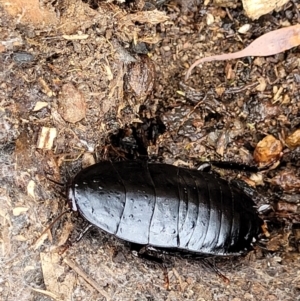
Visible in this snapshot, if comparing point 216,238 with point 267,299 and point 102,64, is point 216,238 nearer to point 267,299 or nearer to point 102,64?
point 267,299

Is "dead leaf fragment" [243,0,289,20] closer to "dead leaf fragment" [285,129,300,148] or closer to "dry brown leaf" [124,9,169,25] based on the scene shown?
"dry brown leaf" [124,9,169,25]

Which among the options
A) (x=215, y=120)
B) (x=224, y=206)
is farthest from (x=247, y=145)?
(x=224, y=206)

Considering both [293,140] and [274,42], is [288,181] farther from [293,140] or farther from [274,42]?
[274,42]

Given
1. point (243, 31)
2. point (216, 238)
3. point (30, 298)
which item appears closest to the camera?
point (30, 298)

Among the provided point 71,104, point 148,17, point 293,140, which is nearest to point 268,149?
point 293,140

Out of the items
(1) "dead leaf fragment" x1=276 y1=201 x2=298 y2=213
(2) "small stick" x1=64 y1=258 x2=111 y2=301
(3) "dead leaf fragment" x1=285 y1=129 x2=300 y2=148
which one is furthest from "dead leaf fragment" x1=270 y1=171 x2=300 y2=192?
(2) "small stick" x1=64 y1=258 x2=111 y2=301

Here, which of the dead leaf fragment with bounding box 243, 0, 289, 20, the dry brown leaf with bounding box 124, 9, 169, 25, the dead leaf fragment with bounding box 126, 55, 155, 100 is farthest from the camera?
the dead leaf fragment with bounding box 243, 0, 289, 20
